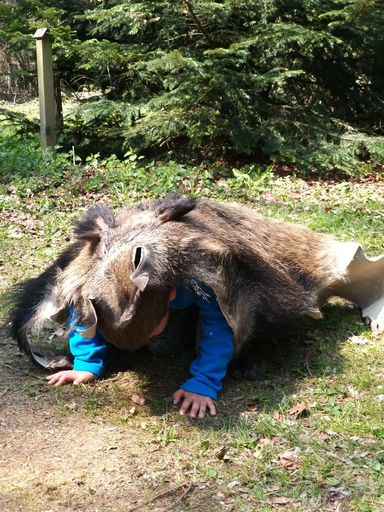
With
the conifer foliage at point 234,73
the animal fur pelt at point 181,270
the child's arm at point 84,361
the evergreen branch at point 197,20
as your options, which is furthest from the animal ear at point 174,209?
the evergreen branch at point 197,20

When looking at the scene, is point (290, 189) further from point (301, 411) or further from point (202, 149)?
point (301, 411)

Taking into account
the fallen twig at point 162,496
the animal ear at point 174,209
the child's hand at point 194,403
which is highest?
the animal ear at point 174,209

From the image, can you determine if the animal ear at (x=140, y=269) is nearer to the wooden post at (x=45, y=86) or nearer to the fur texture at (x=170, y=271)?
the fur texture at (x=170, y=271)

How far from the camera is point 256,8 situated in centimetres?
834

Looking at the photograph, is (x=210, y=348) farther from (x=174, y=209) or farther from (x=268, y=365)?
(x=174, y=209)

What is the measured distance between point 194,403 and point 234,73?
586 centimetres

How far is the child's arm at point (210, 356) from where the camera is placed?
3.51 meters

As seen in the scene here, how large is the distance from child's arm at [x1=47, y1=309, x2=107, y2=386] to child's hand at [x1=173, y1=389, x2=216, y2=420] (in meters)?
0.63

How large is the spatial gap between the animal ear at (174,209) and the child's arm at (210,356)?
21.6 inches

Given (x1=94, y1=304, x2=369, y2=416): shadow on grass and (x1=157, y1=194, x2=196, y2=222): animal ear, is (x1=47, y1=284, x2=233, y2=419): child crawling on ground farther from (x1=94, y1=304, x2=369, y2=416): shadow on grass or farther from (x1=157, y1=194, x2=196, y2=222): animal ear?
(x1=157, y1=194, x2=196, y2=222): animal ear

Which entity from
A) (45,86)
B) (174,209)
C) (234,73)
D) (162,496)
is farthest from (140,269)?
(45,86)

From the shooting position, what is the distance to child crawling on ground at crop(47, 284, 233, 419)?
344 centimetres

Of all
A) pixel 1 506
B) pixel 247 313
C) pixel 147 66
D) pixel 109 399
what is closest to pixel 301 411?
pixel 247 313

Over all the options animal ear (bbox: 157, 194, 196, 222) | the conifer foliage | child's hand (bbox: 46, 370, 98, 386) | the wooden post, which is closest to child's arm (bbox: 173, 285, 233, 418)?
animal ear (bbox: 157, 194, 196, 222)
